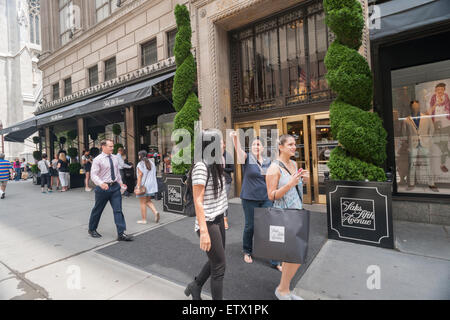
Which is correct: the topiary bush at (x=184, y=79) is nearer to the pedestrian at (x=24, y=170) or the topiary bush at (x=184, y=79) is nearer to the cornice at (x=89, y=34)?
the cornice at (x=89, y=34)

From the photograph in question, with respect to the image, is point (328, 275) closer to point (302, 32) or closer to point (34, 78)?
point (302, 32)

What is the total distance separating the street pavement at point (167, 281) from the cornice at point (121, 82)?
6.83 metres

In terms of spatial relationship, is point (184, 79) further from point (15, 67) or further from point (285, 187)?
point (15, 67)

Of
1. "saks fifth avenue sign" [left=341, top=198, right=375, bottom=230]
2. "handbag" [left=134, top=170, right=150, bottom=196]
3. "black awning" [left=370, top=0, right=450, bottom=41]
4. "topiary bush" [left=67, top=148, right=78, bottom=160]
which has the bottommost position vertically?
"saks fifth avenue sign" [left=341, top=198, right=375, bottom=230]

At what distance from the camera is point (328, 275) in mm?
3373

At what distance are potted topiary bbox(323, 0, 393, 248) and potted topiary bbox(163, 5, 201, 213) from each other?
13.7 ft

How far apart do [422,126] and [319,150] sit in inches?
99.8

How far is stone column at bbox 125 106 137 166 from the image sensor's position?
11883 millimetres

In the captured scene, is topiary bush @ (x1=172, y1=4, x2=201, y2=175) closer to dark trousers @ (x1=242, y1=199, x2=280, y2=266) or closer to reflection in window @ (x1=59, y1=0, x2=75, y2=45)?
dark trousers @ (x1=242, y1=199, x2=280, y2=266)

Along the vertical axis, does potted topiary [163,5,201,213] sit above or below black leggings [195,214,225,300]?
above

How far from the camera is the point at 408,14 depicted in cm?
494

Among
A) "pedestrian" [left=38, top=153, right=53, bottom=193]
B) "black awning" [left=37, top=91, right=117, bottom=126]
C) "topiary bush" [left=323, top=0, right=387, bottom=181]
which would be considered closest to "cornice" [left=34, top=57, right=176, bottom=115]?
"black awning" [left=37, top=91, right=117, bottom=126]

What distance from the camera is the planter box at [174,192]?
7.07 metres
